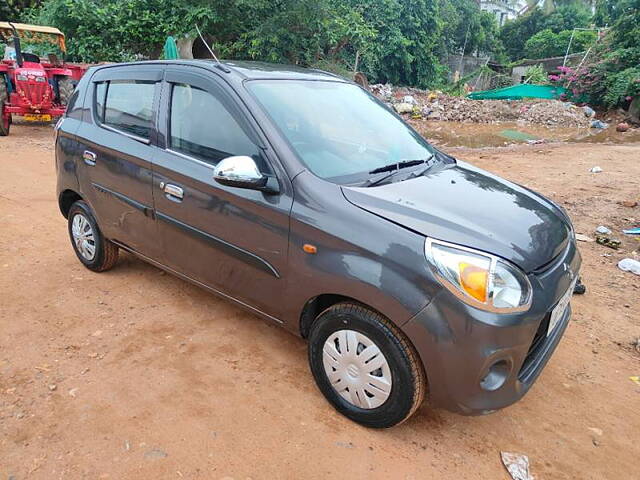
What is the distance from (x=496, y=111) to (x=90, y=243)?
58.6 ft

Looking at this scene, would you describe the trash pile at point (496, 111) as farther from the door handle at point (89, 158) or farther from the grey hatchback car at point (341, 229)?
the grey hatchback car at point (341, 229)

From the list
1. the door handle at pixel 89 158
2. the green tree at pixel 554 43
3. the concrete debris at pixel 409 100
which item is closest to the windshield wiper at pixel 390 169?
the door handle at pixel 89 158

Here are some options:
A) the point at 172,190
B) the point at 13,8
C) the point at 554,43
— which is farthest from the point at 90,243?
the point at 554,43

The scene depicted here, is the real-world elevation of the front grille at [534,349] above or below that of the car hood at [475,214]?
below

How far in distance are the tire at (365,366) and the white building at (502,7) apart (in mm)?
51194

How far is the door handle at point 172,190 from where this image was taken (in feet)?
9.75

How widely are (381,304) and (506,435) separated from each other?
1.07 m

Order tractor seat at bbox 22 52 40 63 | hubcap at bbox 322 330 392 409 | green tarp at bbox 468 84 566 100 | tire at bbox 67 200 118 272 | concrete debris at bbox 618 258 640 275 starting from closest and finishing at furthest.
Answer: hubcap at bbox 322 330 392 409, tire at bbox 67 200 118 272, concrete debris at bbox 618 258 640 275, tractor seat at bbox 22 52 40 63, green tarp at bbox 468 84 566 100

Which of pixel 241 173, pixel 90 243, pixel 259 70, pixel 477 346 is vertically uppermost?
pixel 259 70

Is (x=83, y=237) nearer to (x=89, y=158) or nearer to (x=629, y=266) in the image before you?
(x=89, y=158)

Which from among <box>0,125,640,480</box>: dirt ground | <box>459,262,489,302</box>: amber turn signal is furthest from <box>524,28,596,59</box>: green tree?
<box>459,262,489,302</box>: amber turn signal

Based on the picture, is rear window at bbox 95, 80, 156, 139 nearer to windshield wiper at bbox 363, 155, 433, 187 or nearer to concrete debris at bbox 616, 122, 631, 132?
windshield wiper at bbox 363, 155, 433, 187

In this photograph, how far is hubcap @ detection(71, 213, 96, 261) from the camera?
3963 mm

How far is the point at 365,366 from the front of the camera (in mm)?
2346
